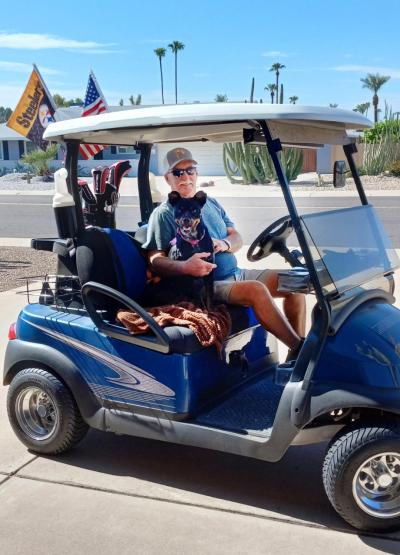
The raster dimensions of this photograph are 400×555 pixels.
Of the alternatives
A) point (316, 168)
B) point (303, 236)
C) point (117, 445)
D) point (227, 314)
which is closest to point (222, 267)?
point (227, 314)

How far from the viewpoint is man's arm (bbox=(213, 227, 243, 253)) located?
3816 mm

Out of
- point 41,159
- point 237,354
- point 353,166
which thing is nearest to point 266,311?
point 237,354

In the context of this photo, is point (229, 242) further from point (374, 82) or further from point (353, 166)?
point (374, 82)

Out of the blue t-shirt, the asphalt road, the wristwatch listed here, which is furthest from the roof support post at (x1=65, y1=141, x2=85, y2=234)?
the asphalt road

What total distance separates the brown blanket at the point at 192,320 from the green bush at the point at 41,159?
3109cm

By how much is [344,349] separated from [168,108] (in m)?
1.36

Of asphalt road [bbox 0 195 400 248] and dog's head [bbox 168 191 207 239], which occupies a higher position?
dog's head [bbox 168 191 207 239]

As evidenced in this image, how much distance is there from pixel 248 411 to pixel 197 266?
0.76 meters

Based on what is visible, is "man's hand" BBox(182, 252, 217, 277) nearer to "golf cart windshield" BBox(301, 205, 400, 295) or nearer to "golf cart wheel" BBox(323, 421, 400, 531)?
"golf cart windshield" BBox(301, 205, 400, 295)

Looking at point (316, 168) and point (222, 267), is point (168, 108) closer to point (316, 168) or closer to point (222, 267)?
point (222, 267)

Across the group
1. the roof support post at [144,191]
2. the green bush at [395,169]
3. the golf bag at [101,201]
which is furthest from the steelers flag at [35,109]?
the green bush at [395,169]

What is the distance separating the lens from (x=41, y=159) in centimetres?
3409

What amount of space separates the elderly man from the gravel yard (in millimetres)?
4855

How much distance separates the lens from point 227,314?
3.60 m
